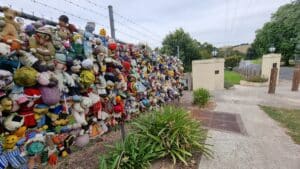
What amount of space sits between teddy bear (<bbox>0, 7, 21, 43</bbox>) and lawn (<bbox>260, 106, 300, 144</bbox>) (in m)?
4.28

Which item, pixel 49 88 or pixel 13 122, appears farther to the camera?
pixel 49 88

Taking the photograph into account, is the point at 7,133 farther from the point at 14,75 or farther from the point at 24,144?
the point at 14,75

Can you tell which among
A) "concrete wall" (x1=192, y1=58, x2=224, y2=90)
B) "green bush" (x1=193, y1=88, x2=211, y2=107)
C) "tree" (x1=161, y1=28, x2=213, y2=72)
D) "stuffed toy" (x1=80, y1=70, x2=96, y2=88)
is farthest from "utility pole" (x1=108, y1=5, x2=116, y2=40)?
"tree" (x1=161, y1=28, x2=213, y2=72)

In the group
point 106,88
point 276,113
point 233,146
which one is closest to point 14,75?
point 106,88

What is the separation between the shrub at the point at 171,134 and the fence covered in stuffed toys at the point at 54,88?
0.52m

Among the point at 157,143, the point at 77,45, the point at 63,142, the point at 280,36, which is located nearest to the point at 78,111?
the point at 63,142

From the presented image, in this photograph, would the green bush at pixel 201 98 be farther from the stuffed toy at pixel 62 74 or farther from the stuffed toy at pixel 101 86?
the stuffed toy at pixel 62 74

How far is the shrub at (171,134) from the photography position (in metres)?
2.39

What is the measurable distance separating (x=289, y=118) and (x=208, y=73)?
5178 mm

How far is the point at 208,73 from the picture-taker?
31.1ft

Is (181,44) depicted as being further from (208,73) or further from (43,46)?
(43,46)

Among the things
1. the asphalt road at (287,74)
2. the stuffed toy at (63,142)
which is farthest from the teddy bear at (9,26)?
the asphalt road at (287,74)

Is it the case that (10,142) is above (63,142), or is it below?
above

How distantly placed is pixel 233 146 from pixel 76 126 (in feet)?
7.99
